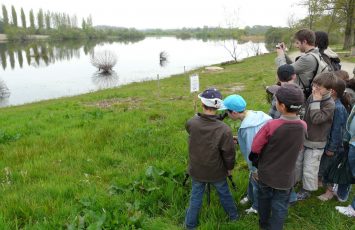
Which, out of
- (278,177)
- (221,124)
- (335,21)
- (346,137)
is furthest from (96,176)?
(335,21)

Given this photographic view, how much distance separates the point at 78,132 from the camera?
6766 mm

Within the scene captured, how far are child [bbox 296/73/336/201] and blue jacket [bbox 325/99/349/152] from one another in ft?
0.23

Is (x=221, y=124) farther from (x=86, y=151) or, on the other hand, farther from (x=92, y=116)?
(x=92, y=116)

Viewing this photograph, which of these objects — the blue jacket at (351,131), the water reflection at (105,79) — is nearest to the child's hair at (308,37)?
the blue jacket at (351,131)

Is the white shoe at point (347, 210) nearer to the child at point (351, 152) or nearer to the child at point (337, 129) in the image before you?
the child at point (351, 152)

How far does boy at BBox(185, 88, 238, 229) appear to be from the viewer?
315 centimetres

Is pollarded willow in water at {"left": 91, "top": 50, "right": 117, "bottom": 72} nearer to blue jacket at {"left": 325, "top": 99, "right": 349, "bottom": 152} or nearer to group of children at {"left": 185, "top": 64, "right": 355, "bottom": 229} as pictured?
group of children at {"left": 185, "top": 64, "right": 355, "bottom": 229}

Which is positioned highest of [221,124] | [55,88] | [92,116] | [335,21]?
[335,21]

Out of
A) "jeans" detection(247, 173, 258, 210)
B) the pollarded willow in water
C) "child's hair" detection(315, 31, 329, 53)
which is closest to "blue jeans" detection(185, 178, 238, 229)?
"jeans" detection(247, 173, 258, 210)

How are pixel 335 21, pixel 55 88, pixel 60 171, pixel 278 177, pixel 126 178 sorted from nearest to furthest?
pixel 278 177 → pixel 126 178 → pixel 60 171 → pixel 55 88 → pixel 335 21

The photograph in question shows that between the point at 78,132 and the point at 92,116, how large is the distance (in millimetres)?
1900

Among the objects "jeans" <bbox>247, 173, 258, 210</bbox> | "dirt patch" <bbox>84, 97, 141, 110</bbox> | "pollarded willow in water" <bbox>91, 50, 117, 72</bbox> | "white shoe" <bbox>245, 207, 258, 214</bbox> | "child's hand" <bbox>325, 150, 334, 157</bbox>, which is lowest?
"pollarded willow in water" <bbox>91, 50, 117, 72</bbox>

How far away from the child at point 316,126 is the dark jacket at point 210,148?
1.07 meters

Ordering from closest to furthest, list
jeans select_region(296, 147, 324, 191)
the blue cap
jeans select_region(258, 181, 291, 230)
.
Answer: jeans select_region(258, 181, 291, 230)
the blue cap
jeans select_region(296, 147, 324, 191)
